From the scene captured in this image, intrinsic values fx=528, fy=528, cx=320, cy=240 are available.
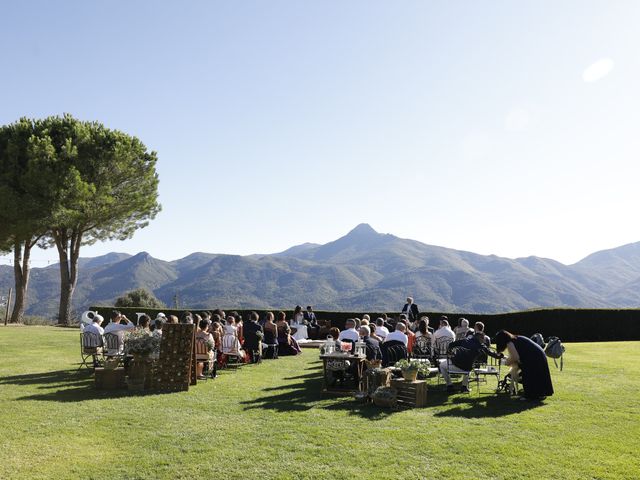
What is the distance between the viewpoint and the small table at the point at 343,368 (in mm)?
10619

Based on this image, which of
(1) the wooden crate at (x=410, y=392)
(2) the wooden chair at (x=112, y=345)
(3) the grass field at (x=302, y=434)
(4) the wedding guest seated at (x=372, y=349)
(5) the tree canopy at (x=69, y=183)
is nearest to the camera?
(3) the grass field at (x=302, y=434)

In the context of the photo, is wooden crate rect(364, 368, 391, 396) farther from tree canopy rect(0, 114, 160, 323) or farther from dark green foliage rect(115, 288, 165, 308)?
dark green foliage rect(115, 288, 165, 308)

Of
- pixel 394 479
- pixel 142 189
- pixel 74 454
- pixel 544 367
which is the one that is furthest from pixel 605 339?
pixel 142 189

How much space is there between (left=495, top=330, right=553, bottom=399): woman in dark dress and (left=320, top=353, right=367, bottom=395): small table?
2881 millimetres

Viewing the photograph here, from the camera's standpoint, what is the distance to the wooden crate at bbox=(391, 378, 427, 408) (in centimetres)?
932

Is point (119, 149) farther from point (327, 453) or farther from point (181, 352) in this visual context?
point (327, 453)

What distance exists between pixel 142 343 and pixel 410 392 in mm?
5502

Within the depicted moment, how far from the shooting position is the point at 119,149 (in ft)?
108

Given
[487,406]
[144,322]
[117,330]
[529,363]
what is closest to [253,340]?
[144,322]

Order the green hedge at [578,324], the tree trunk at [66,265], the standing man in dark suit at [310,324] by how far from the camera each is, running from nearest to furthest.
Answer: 1. the standing man in dark suit at [310,324]
2. the green hedge at [578,324]
3. the tree trunk at [66,265]

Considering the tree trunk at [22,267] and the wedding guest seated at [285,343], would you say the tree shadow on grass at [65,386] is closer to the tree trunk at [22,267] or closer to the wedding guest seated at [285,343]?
the wedding guest seated at [285,343]

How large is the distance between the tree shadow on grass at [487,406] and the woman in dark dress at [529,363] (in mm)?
226

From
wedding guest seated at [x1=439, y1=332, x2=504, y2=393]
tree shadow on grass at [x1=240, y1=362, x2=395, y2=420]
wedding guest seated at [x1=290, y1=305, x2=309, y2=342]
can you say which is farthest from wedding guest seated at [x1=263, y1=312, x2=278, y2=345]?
wedding guest seated at [x1=439, y1=332, x2=504, y2=393]

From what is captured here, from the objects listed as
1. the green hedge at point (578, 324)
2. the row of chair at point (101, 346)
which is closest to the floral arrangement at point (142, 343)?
the row of chair at point (101, 346)
